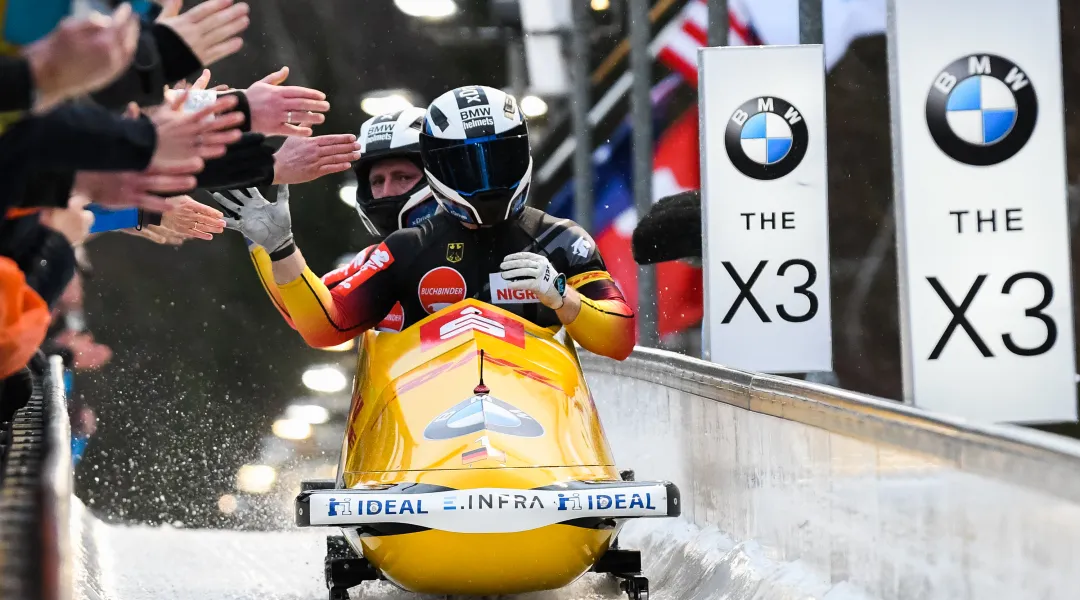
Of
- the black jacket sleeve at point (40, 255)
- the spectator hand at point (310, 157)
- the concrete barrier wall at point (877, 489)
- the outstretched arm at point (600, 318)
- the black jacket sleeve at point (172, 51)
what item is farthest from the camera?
the outstretched arm at point (600, 318)

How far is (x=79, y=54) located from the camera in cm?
241

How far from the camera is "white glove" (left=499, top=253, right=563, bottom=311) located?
4.26 meters

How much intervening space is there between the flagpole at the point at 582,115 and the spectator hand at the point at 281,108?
9.27m

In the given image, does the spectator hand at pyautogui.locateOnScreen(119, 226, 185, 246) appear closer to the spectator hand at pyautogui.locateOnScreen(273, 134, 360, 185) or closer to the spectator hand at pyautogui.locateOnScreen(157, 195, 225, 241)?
the spectator hand at pyautogui.locateOnScreen(157, 195, 225, 241)

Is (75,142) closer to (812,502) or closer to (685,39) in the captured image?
(812,502)

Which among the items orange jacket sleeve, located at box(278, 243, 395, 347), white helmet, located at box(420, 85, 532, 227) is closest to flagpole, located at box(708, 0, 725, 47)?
white helmet, located at box(420, 85, 532, 227)

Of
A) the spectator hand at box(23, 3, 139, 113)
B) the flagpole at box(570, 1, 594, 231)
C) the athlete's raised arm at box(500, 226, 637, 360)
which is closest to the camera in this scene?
the spectator hand at box(23, 3, 139, 113)

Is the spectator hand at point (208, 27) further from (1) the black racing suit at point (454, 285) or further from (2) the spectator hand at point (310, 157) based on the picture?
(1) the black racing suit at point (454, 285)

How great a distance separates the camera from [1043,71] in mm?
4062

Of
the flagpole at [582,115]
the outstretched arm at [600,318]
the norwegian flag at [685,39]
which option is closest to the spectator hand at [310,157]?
the outstretched arm at [600,318]

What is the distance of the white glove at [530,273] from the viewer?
4258 mm

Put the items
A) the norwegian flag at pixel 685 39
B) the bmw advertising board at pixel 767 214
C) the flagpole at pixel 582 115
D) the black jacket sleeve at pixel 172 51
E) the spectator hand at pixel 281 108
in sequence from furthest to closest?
the norwegian flag at pixel 685 39, the flagpole at pixel 582 115, the bmw advertising board at pixel 767 214, the spectator hand at pixel 281 108, the black jacket sleeve at pixel 172 51

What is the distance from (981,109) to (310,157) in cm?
188

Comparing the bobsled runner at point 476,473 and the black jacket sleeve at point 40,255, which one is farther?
the bobsled runner at point 476,473
